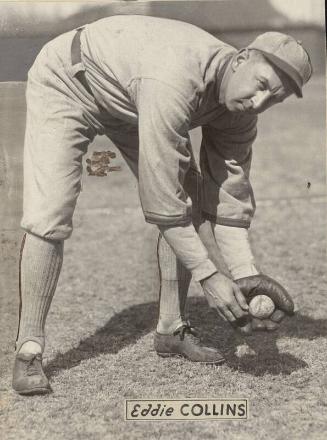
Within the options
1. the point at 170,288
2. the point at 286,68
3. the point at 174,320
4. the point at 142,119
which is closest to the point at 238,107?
the point at 286,68

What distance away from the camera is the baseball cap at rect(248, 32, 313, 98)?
105 inches

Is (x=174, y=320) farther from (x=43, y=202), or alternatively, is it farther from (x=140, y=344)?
(x=43, y=202)

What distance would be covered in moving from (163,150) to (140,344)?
113cm

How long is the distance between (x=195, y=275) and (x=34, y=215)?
1.87 ft

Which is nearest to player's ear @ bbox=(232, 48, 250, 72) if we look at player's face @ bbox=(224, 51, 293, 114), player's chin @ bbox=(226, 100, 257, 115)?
player's face @ bbox=(224, 51, 293, 114)

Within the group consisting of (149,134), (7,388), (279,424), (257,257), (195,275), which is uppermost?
(149,134)

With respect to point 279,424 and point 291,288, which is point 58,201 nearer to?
point 279,424

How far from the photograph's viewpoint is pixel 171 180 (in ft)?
9.00

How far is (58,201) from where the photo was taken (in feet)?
9.70

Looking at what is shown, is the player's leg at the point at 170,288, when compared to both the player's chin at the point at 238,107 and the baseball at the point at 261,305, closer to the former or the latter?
the baseball at the point at 261,305

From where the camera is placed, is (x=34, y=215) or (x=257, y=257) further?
(x=257, y=257)

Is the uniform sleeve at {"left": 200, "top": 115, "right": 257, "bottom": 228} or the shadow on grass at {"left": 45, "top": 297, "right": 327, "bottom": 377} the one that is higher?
the uniform sleeve at {"left": 200, "top": 115, "right": 257, "bottom": 228}

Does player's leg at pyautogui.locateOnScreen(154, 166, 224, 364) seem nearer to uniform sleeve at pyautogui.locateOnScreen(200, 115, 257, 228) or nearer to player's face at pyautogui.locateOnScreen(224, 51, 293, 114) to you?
uniform sleeve at pyautogui.locateOnScreen(200, 115, 257, 228)

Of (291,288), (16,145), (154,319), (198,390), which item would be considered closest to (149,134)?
(16,145)
